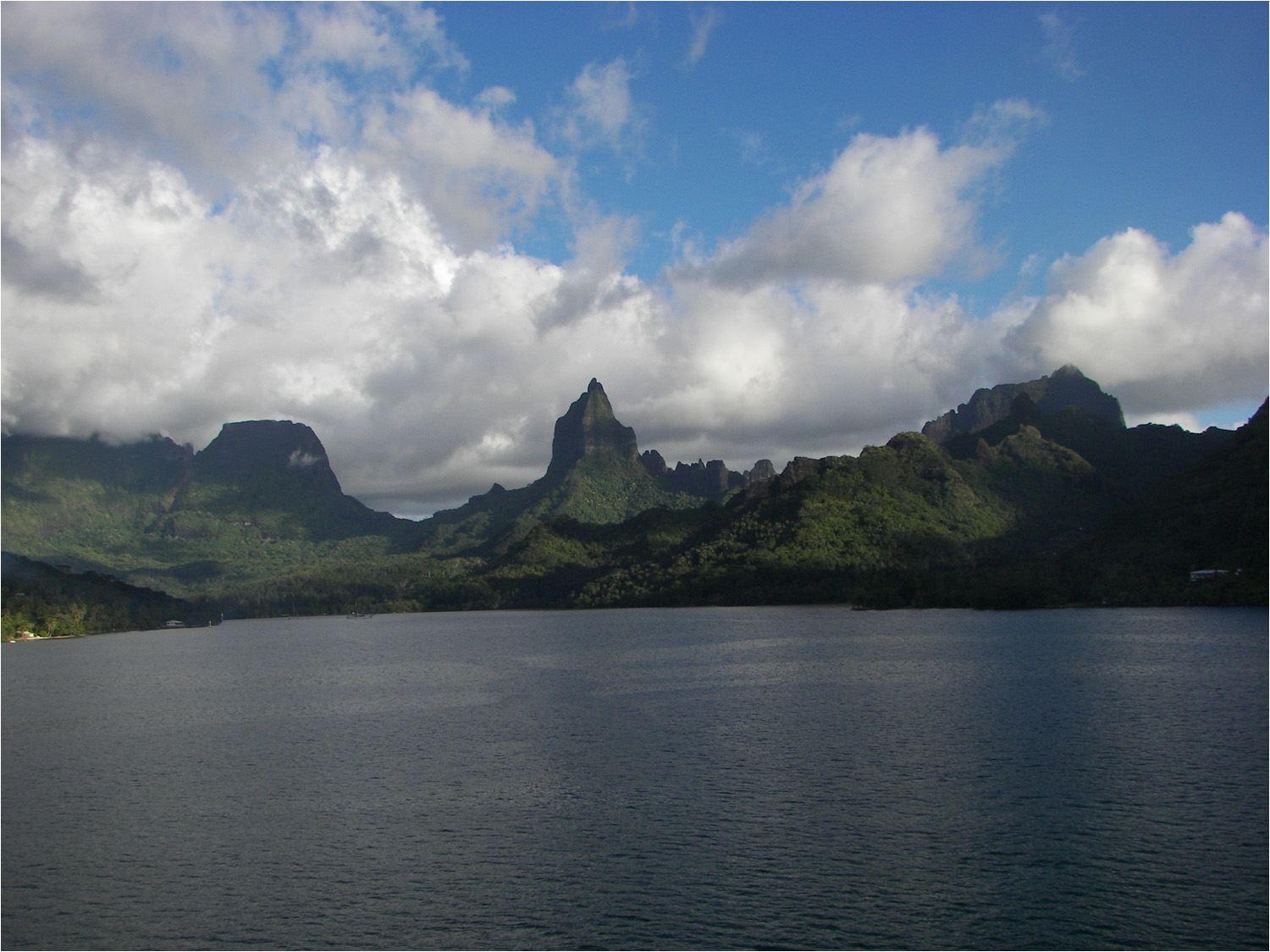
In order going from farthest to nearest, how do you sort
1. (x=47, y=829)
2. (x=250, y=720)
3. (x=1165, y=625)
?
(x=1165, y=625), (x=250, y=720), (x=47, y=829)

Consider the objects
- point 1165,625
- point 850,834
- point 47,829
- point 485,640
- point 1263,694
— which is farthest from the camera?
point 485,640

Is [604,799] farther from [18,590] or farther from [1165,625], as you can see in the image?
[18,590]

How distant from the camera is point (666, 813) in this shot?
35.2m

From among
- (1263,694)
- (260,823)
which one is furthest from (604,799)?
(1263,694)

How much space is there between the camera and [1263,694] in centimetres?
5591

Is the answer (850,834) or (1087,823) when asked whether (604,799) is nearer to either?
(850,834)

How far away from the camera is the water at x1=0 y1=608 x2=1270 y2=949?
25656 millimetres

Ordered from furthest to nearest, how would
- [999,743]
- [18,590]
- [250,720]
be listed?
[18,590] → [250,720] → [999,743]

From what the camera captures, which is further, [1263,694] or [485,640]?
[485,640]

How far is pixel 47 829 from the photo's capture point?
35812 millimetres

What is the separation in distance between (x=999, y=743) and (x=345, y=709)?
4653 centimetres

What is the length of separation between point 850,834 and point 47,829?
3247 cm

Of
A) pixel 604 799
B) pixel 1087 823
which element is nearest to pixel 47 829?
pixel 604 799

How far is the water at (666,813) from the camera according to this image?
25.7 m
